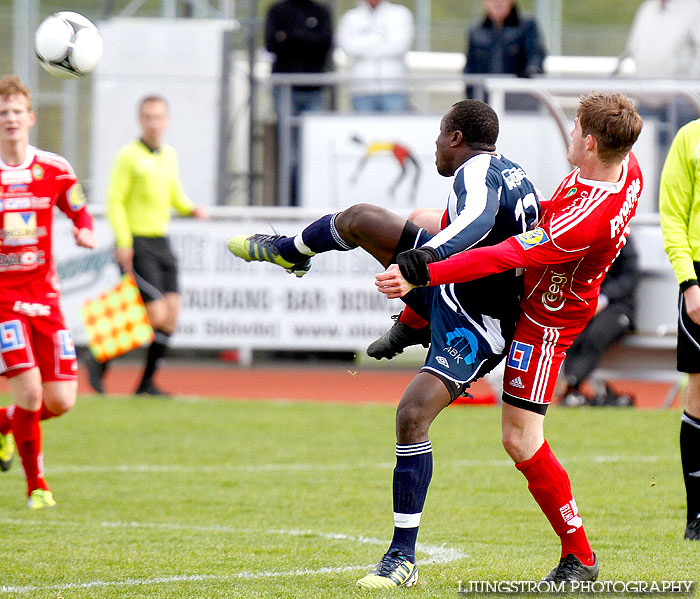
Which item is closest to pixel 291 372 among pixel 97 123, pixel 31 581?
pixel 97 123

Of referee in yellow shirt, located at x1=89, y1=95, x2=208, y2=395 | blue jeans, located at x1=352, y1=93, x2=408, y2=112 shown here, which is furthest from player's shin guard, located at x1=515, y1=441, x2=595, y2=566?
blue jeans, located at x1=352, y1=93, x2=408, y2=112

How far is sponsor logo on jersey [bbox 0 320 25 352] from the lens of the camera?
22.6ft

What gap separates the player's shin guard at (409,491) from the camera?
193 inches

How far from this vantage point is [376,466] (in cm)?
850

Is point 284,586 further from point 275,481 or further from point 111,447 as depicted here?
point 111,447

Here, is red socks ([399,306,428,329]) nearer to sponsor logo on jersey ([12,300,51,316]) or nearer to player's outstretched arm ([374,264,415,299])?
player's outstretched arm ([374,264,415,299])

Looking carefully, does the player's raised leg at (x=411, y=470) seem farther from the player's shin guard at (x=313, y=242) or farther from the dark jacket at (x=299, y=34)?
the dark jacket at (x=299, y=34)

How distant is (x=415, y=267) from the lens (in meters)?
4.55

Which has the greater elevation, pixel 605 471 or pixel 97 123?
pixel 97 123

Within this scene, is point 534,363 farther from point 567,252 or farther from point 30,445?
point 30,445

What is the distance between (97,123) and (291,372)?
4434 millimetres

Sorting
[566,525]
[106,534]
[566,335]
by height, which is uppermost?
[566,335]

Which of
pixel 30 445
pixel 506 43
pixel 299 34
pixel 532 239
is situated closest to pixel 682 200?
pixel 532 239

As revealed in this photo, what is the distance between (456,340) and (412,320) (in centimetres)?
53
